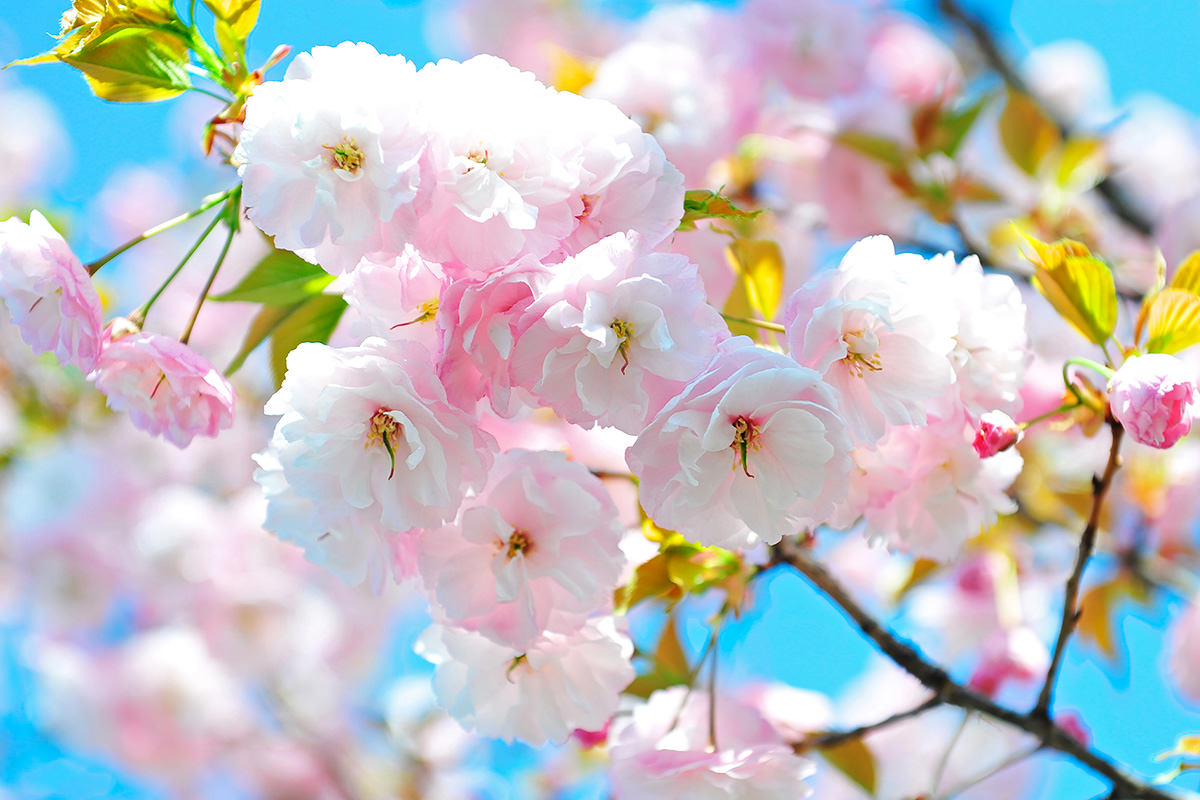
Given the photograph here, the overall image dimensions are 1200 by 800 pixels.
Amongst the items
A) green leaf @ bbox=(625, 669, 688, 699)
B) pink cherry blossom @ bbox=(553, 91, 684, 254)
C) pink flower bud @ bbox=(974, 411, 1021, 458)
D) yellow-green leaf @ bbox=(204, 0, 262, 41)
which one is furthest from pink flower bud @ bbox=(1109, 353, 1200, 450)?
yellow-green leaf @ bbox=(204, 0, 262, 41)

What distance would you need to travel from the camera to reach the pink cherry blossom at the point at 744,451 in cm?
56

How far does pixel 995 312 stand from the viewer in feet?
2.39

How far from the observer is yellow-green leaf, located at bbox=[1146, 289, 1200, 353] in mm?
730

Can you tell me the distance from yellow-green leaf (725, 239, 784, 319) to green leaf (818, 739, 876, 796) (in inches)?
20.8

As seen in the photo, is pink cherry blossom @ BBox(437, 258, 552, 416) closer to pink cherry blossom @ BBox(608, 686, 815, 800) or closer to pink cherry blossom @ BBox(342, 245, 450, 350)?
pink cherry blossom @ BBox(342, 245, 450, 350)

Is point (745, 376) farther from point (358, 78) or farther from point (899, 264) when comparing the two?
point (358, 78)

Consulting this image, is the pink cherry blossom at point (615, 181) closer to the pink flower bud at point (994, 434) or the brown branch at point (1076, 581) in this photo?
the pink flower bud at point (994, 434)

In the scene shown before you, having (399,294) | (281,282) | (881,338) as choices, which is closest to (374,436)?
(399,294)

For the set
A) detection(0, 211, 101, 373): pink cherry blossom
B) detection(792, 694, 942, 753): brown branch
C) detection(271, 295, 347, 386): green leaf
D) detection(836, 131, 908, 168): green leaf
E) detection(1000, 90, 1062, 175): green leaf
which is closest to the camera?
detection(0, 211, 101, 373): pink cherry blossom

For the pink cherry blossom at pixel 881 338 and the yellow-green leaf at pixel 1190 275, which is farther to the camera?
the yellow-green leaf at pixel 1190 275

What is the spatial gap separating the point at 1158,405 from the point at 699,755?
1.42ft

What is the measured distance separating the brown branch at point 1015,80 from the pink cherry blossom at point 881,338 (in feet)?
4.79

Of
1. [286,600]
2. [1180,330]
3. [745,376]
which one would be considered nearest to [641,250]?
[745,376]

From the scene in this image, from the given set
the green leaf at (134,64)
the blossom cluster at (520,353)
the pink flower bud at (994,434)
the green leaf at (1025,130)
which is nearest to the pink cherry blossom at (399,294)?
the blossom cluster at (520,353)
